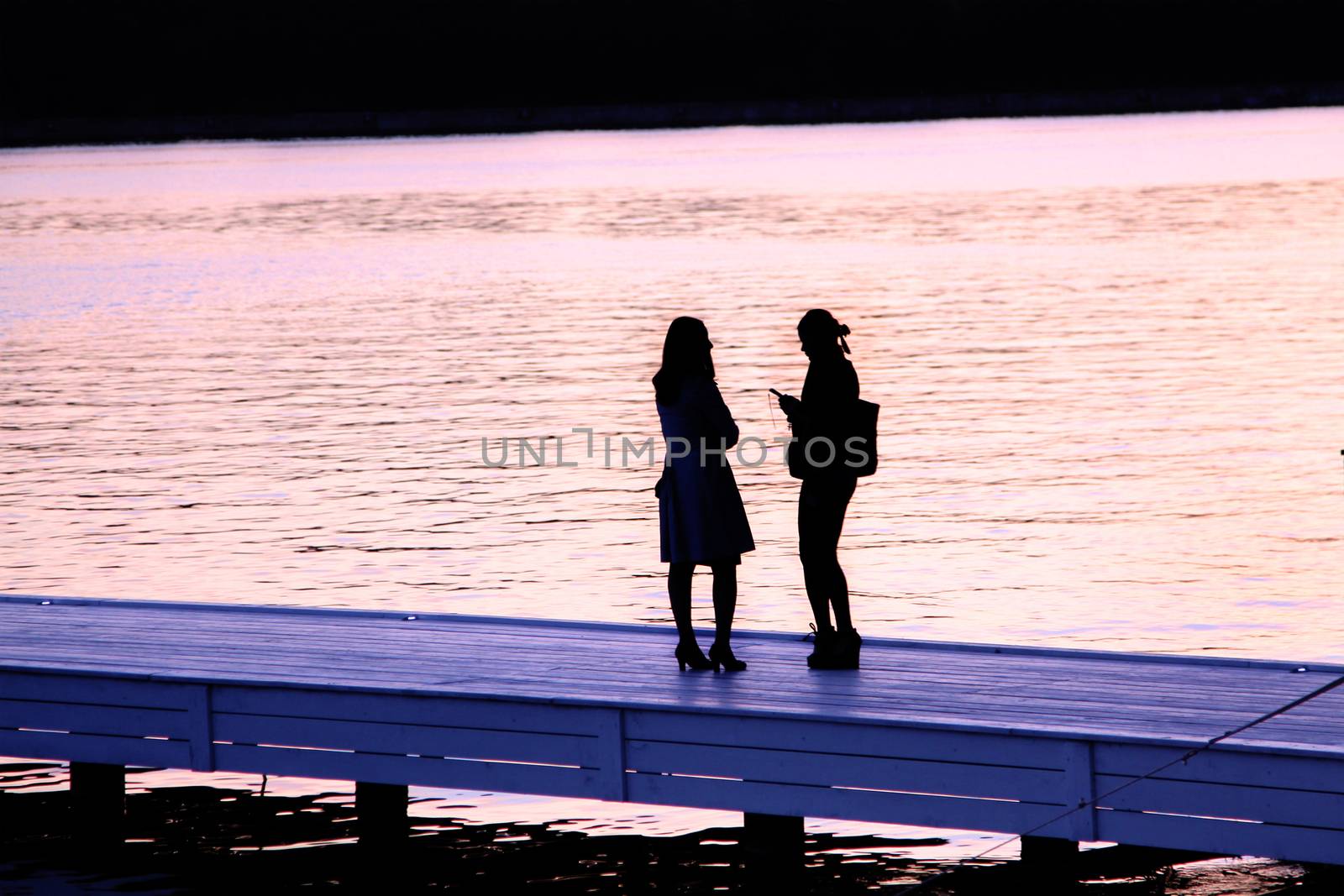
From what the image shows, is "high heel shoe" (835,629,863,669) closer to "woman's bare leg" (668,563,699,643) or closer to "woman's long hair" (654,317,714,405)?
"woman's bare leg" (668,563,699,643)

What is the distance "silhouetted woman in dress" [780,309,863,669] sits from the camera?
9789 mm

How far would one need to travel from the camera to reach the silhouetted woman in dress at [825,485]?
9789mm

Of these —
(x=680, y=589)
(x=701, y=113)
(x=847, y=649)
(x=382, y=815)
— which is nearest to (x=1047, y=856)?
(x=847, y=649)

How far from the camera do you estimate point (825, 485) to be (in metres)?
10.1

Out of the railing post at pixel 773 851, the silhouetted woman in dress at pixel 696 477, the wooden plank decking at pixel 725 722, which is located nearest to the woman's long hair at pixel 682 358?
the silhouetted woman in dress at pixel 696 477

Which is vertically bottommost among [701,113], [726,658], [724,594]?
[726,658]

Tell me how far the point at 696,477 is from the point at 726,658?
1045mm

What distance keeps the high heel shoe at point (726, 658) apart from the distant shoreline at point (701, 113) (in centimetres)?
15387

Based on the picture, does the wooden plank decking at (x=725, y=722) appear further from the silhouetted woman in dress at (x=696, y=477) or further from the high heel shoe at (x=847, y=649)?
the silhouetted woman in dress at (x=696, y=477)

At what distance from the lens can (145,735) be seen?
35.6ft

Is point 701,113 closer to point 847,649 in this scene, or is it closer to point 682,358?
point 847,649

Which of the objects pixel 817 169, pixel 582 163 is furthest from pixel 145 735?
pixel 582 163

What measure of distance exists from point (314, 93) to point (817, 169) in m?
62.9

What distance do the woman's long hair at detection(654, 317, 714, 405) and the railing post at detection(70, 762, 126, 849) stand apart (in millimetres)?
4286
